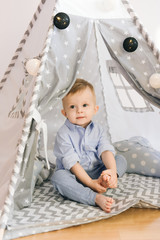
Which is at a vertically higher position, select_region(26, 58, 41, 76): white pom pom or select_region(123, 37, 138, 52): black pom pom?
select_region(123, 37, 138, 52): black pom pom

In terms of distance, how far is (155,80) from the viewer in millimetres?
1662

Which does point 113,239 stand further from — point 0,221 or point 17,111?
point 17,111

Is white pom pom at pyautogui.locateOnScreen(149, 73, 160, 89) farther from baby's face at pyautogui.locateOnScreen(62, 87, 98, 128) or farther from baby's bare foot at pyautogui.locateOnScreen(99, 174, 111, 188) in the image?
baby's bare foot at pyautogui.locateOnScreen(99, 174, 111, 188)

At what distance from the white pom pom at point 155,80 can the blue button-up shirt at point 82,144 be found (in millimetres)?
439

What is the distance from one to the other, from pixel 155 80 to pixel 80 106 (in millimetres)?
432

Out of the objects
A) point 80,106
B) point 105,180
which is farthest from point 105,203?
point 80,106

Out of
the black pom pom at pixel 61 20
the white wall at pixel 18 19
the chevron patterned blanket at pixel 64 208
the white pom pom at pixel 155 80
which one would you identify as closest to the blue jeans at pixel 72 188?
the chevron patterned blanket at pixel 64 208

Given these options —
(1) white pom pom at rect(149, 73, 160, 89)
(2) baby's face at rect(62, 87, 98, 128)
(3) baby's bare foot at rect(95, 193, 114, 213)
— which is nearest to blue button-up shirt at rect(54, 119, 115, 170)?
(2) baby's face at rect(62, 87, 98, 128)

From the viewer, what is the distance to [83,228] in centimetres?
146

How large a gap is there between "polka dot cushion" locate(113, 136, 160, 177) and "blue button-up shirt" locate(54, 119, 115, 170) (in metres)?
0.27

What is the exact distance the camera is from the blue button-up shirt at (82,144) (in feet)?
6.04

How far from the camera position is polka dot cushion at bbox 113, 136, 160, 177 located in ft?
6.62

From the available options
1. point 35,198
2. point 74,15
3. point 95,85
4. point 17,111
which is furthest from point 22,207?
point 95,85

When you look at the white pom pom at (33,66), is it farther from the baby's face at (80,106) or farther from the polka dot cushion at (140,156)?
the polka dot cushion at (140,156)
